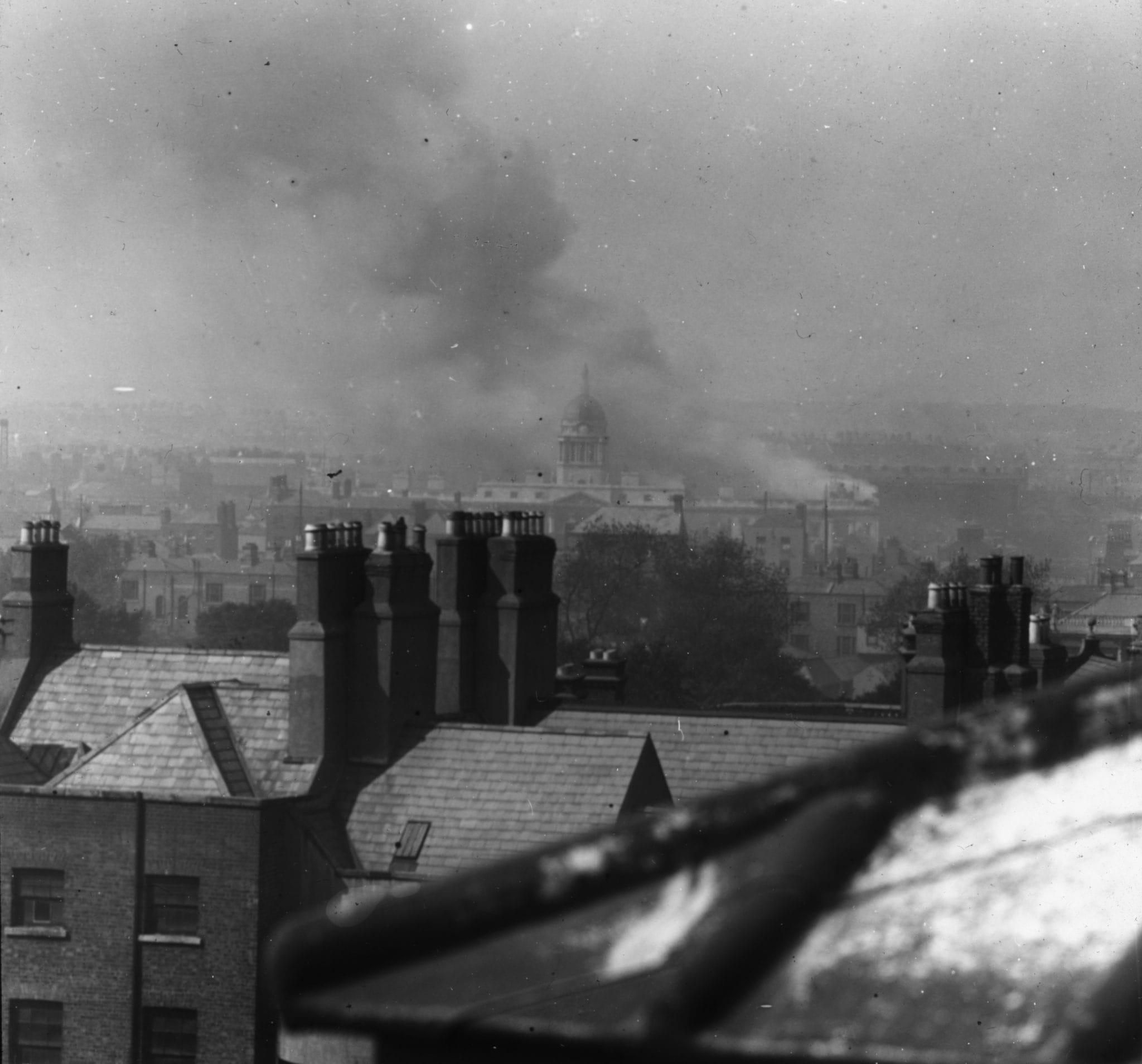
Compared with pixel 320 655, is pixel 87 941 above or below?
below

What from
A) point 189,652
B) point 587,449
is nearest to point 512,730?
point 189,652

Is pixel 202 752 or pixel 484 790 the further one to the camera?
pixel 202 752

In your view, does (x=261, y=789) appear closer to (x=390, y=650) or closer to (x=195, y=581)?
(x=390, y=650)

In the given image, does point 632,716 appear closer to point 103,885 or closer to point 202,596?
point 103,885

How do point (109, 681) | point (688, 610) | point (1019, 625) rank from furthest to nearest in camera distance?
point (688, 610) → point (1019, 625) → point (109, 681)

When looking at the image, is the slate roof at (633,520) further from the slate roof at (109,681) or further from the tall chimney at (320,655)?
the tall chimney at (320,655)

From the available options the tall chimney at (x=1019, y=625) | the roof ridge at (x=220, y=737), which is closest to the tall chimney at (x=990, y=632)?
the tall chimney at (x=1019, y=625)

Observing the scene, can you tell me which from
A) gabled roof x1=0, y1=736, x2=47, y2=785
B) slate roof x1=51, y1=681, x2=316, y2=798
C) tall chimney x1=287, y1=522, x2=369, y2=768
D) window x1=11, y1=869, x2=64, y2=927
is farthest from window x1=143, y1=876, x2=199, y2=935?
gabled roof x1=0, y1=736, x2=47, y2=785
